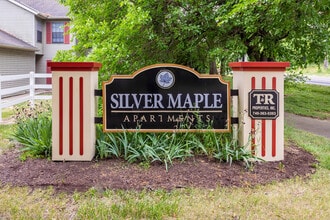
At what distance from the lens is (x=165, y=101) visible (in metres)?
5.25

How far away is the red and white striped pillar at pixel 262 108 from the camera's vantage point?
504cm

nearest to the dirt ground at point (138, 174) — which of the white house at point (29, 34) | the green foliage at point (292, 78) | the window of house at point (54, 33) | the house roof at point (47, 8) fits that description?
the green foliage at point (292, 78)

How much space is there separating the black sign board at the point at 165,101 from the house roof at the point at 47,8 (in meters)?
18.3

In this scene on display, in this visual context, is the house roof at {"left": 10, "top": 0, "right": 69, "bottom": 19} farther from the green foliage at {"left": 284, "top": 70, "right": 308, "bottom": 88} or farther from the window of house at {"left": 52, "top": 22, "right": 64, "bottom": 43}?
the green foliage at {"left": 284, "top": 70, "right": 308, "bottom": 88}

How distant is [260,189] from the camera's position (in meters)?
4.20

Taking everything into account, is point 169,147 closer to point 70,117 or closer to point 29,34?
point 70,117

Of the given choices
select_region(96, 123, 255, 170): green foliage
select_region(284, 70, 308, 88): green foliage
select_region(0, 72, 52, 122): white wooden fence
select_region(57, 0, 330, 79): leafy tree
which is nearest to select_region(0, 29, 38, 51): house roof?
select_region(0, 72, 52, 122): white wooden fence

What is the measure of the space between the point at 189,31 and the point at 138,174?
4.40 meters

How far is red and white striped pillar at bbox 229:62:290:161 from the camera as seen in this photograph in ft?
16.5

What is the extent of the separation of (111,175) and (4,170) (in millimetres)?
1445

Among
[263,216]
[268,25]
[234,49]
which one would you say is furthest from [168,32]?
[263,216]

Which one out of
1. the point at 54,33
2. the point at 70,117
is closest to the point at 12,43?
the point at 54,33

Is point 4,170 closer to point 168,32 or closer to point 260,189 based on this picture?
point 260,189

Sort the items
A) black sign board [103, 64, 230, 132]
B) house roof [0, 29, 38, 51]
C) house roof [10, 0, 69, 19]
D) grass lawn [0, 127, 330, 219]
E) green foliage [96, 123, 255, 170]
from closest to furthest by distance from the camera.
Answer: grass lawn [0, 127, 330, 219] → green foliage [96, 123, 255, 170] → black sign board [103, 64, 230, 132] → house roof [0, 29, 38, 51] → house roof [10, 0, 69, 19]
